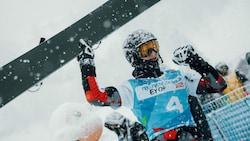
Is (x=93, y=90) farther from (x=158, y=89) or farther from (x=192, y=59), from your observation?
(x=192, y=59)

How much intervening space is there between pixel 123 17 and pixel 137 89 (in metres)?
1.04

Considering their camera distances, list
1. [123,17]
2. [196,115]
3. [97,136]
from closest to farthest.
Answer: [123,17]
[196,115]
[97,136]

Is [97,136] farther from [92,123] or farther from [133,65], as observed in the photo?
[133,65]

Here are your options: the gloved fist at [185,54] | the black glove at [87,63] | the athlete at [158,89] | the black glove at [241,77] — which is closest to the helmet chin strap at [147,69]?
the athlete at [158,89]

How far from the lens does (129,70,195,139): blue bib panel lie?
324 centimetres

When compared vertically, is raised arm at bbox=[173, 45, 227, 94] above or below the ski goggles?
below

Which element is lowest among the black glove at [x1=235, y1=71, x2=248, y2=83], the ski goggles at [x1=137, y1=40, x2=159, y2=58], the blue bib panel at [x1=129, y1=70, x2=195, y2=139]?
the blue bib panel at [x1=129, y1=70, x2=195, y2=139]

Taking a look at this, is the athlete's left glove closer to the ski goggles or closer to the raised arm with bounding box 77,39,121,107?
the ski goggles

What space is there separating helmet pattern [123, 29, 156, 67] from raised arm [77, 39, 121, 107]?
42 centimetres

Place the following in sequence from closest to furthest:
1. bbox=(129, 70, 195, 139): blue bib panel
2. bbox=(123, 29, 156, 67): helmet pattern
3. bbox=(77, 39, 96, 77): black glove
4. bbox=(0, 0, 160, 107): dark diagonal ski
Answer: bbox=(0, 0, 160, 107): dark diagonal ski, bbox=(77, 39, 96, 77): black glove, bbox=(129, 70, 195, 139): blue bib panel, bbox=(123, 29, 156, 67): helmet pattern

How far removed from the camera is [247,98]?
11.0 ft

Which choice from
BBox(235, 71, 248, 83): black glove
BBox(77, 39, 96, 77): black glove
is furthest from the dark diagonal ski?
BBox(235, 71, 248, 83): black glove

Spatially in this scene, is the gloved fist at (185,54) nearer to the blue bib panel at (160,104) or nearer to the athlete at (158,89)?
the athlete at (158,89)

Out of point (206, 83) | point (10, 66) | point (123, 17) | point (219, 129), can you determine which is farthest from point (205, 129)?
point (10, 66)
